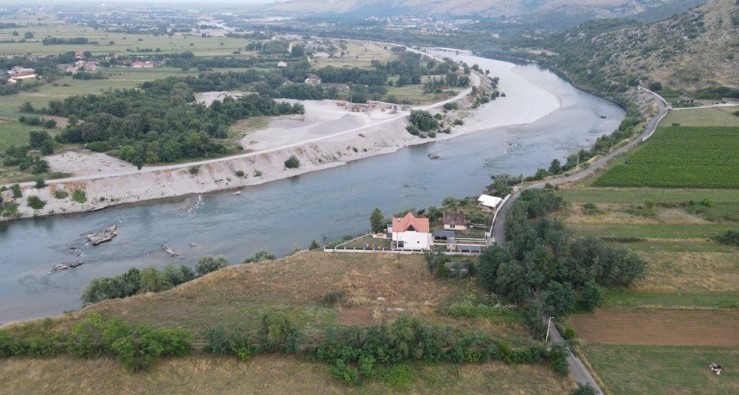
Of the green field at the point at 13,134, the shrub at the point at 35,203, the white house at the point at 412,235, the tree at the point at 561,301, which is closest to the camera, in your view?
the tree at the point at 561,301

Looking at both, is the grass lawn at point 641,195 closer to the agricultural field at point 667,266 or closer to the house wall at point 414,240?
the agricultural field at point 667,266

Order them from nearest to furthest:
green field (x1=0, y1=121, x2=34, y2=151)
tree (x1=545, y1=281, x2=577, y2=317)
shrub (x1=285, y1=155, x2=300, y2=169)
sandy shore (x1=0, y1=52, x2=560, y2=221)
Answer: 1. tree (x1=545, y1=281, x2=577, y2=317)
2. sandy shore (x1=0, y1=52, x2=560, y2=221)
3. shrub (x1=285, y1=155, x2=300, y2=169)
4. green field (x1=0, y1=121, x2=34, y2=151)

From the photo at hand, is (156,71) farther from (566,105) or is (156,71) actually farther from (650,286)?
(650,286)

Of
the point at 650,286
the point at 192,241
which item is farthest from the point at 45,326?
the point at 650,286

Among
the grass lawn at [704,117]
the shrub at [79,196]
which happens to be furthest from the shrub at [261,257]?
the grass lawn at [704,117]

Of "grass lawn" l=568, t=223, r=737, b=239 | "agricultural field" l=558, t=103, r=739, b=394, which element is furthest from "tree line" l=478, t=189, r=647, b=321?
"grass lawn" l=568, t=223, r=737, b=239

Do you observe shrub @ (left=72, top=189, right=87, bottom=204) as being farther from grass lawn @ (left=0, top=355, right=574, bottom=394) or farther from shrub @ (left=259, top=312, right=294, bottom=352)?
shrub @ (left=259, top=312, right=294, bottom=352)

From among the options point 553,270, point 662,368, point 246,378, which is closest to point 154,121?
point 246,378
